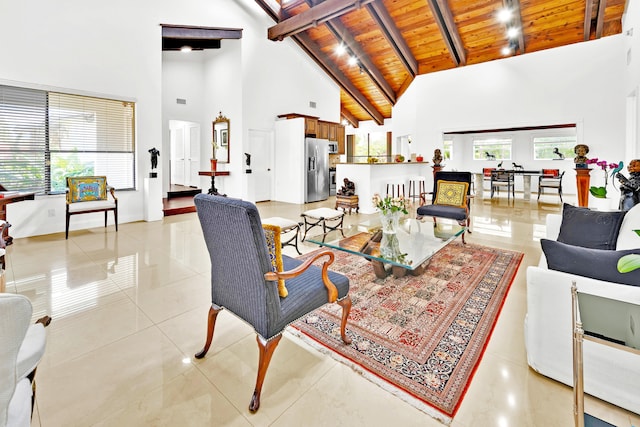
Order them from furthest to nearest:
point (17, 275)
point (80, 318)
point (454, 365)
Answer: point (17, 275), point (80, 318), point (454, 365)

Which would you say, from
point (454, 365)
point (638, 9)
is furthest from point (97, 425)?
point (638, 9)

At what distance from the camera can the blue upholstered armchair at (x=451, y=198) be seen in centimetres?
442

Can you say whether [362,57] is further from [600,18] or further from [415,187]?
[600,18]

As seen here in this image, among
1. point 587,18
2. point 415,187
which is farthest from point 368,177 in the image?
point 587,18

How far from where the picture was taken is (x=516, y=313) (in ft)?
8.06

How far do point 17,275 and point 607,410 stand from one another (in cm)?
480

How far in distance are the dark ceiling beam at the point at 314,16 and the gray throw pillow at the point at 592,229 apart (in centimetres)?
597

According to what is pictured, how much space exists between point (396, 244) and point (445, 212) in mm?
1735

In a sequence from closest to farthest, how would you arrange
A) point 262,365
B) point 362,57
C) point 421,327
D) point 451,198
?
1. point 262,365
2. point 421,327
3. point 451,198
4. point 362,57

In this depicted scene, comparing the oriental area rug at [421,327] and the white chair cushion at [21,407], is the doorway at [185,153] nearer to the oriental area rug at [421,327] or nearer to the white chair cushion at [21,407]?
the oriental area rug at [421,327]

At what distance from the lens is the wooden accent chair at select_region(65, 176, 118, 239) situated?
4883 mm

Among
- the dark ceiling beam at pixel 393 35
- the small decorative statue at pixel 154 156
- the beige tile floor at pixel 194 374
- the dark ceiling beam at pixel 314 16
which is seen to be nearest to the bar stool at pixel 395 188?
the dark ceiling beam at pixel 393 35

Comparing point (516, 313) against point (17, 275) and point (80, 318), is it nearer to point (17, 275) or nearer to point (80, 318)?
point (80, 318)

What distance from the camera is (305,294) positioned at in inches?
67.8
